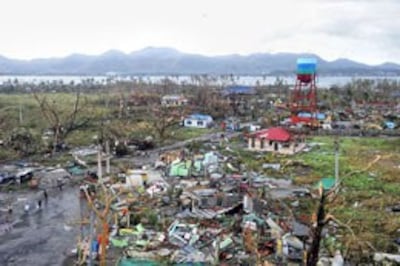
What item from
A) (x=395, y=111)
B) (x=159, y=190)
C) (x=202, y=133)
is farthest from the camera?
(x=395, y=111)

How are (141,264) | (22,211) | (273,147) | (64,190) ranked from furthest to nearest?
(273,147), (64,190), (22,211), (141,264)

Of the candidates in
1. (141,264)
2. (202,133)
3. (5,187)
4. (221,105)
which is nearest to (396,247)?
(141,264)

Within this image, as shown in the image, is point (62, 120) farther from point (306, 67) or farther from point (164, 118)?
point (306, 67)

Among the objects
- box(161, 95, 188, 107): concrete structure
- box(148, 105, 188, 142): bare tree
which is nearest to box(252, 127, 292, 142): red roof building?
box(148, 105, 188, 142): bare tree

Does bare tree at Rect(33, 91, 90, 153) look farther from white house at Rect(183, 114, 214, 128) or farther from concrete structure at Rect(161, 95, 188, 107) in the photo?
concrete structure at Rect(161, 95, 188, 107)

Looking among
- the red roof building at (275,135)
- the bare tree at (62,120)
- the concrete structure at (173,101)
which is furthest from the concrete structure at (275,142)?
the concrete structure at (173,101)

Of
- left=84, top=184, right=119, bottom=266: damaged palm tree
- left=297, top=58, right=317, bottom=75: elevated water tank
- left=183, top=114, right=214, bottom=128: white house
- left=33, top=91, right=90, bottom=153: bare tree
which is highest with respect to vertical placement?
left=297, top=58, right=317, bottom=75: elevated water tank

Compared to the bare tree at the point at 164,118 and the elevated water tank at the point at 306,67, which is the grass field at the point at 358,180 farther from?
the bare tree at the point at 164,118

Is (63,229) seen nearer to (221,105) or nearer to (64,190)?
(64,190)

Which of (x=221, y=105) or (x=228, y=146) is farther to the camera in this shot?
(x=221, y=105)

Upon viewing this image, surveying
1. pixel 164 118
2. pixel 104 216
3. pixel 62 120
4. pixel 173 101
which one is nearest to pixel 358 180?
pixel 104 216
